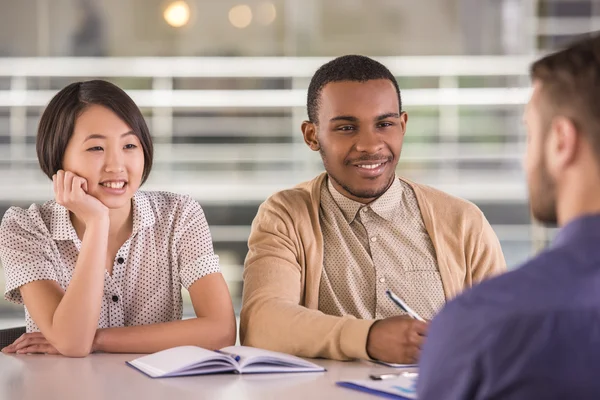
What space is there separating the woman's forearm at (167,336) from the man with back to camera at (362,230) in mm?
48

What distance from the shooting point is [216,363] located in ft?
5.14

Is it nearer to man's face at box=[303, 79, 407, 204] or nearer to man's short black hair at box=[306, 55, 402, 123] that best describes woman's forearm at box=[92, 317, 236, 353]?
man's face at box=[303, 79, 407, 204]

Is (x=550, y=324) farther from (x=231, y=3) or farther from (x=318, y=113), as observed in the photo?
(x=231, y=3)

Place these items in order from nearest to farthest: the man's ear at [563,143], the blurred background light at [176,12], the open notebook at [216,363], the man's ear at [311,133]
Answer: the man's ear at [563,143]
the open notebook at [216,363]
the man's ear at [311,133]
the blurred background light at [176,12]

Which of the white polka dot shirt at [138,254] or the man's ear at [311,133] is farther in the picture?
the man's ear at [311,133]

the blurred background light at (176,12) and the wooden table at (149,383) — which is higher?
the blurred background light at (176,12)

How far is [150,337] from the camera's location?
1877 mm

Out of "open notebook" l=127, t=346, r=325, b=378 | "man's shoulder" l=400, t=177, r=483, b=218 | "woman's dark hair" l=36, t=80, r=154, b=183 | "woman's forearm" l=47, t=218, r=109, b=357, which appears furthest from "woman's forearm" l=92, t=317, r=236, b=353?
"man's shoulder" l=400, t=177, r=483, b=218

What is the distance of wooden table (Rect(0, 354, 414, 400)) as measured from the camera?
1.42m

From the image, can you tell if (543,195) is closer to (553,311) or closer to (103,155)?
(553,311)

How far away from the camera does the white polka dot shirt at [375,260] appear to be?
2.10 meters

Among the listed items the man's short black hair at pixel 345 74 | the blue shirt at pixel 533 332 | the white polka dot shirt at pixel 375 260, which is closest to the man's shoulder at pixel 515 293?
the blue shirt at pixel 533 332

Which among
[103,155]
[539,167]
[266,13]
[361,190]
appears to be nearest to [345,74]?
[361,190]

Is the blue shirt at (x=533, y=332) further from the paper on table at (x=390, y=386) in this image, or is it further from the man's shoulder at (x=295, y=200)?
the man's shoulder at (x=295, y=200)
